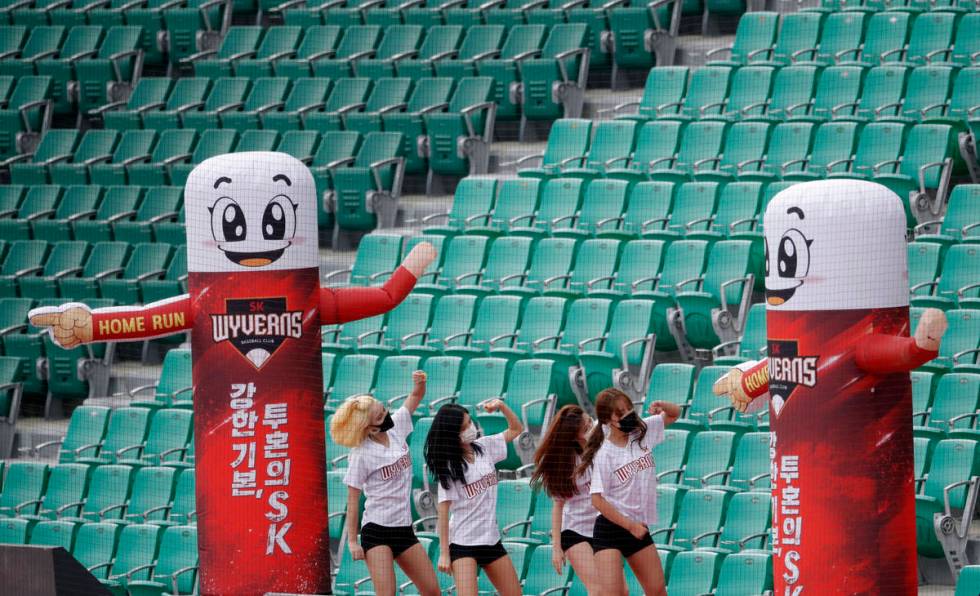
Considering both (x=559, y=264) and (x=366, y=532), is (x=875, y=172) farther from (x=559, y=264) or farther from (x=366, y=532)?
(x=366, y=532)

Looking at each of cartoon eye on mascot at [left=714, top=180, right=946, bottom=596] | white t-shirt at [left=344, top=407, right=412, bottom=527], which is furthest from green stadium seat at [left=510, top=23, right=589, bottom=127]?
cartoon eye on mascot at [left=714, top=180, right=946, bottom=596]

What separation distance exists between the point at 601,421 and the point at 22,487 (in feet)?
18.7

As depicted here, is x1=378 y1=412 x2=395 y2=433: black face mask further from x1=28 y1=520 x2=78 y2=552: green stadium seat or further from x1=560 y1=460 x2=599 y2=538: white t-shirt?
x1=28 y1=520 x2=78 y2=552: green stadium seat

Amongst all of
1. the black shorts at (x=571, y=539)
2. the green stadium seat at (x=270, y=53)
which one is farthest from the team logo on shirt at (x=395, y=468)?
the green stadium seat at (x=270, y=53)

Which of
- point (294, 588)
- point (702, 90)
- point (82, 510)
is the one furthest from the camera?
point (702, 90)

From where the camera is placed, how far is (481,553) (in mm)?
8523

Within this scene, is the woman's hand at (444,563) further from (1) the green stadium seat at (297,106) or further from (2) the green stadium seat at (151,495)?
(1) the green stadium seat at (297,106)

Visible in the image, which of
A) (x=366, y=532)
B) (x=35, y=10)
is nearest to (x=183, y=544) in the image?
(x=366, y=532)

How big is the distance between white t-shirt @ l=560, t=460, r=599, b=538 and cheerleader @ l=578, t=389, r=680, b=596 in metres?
0.03

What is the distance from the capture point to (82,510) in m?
12.1

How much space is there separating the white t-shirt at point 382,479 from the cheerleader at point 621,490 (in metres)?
0.94

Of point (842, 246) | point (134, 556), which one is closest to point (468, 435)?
point (842, 246)

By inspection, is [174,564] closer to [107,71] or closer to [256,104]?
[256,104]

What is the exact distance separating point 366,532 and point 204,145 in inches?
292
